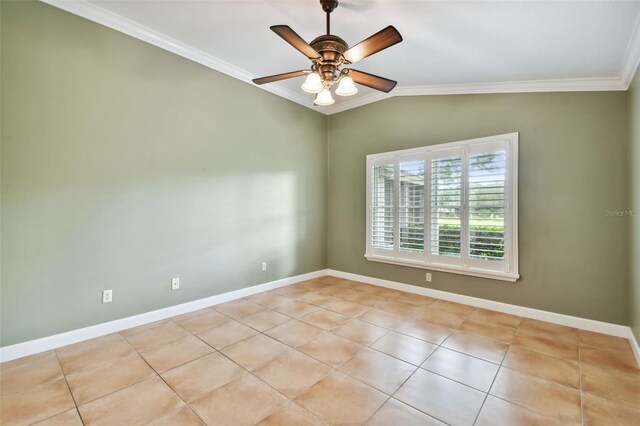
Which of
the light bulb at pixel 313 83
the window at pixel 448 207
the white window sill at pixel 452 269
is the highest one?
the light bulb at pixel 313 83

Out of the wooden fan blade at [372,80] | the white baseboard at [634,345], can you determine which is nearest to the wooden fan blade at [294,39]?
the wooden fan blade at [372,80]

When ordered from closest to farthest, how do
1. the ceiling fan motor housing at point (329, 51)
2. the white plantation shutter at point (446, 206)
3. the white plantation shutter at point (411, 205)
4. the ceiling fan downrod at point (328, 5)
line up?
the ceiling fan motor housing at point (329, 51), the ceiling fan downrod at point (328, 5), the white plantation shutter at point (446, 206), the white plantation shutter at point (411, 205)

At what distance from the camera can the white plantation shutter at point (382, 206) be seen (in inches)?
175

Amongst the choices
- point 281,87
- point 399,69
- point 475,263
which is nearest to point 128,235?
point 281,87

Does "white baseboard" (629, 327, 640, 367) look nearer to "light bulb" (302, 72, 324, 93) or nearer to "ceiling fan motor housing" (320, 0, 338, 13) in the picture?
"light bulb" (302, 72, 324, 93)

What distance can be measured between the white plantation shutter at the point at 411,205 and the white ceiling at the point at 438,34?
1241 mm

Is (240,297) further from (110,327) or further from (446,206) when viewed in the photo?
(446,206)

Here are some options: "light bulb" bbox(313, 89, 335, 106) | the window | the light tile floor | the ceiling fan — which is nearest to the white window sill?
the window

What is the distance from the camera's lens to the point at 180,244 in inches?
131

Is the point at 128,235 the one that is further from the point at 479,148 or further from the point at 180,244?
the point at 479,148

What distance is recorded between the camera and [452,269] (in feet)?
12.4

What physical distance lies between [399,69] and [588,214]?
2648 millimetres

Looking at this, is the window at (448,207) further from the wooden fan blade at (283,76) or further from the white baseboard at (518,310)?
the wooden fan blade at (283,76)

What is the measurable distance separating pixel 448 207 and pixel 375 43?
99.2 inches
